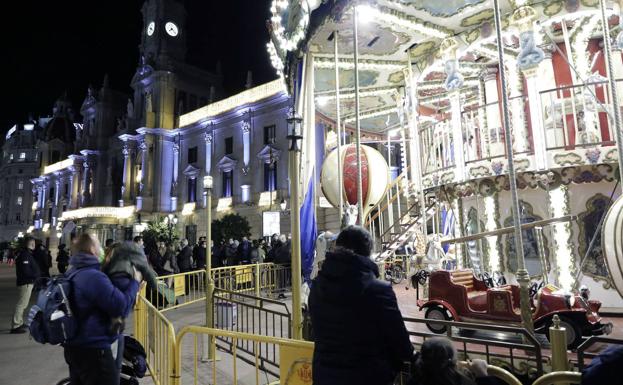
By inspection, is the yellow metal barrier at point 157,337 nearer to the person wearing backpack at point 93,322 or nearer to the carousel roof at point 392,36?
the person wearing backpack at point 93,322

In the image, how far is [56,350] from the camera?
26.4ft

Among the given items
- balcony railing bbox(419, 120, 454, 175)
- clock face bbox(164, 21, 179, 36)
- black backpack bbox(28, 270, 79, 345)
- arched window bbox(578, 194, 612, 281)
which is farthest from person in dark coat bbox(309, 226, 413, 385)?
clock face bbox(164, 21, 179, 36)

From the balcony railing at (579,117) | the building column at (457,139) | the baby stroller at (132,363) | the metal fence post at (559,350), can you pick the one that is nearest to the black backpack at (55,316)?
the baby stroller at (132,363)

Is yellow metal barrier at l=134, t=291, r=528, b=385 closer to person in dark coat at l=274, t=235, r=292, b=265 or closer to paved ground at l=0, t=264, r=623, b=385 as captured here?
paved ground at l=0, t=264, r=623, b=385

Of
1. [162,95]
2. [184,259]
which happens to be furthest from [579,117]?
[162,95]

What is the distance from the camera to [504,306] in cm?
596

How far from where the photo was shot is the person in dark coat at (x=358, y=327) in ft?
7.99

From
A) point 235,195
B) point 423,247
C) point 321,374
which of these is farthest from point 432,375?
point 235,195

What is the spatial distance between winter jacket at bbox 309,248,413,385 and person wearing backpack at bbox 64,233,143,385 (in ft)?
6.08

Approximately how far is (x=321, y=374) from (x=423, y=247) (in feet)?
26.1

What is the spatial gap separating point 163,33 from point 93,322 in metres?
50.4

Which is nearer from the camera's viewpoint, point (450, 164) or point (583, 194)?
point (583, 194)

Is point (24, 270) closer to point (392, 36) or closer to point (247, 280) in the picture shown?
point (247, 280)

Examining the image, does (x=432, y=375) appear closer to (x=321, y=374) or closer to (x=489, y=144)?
(x=321, y=374)
